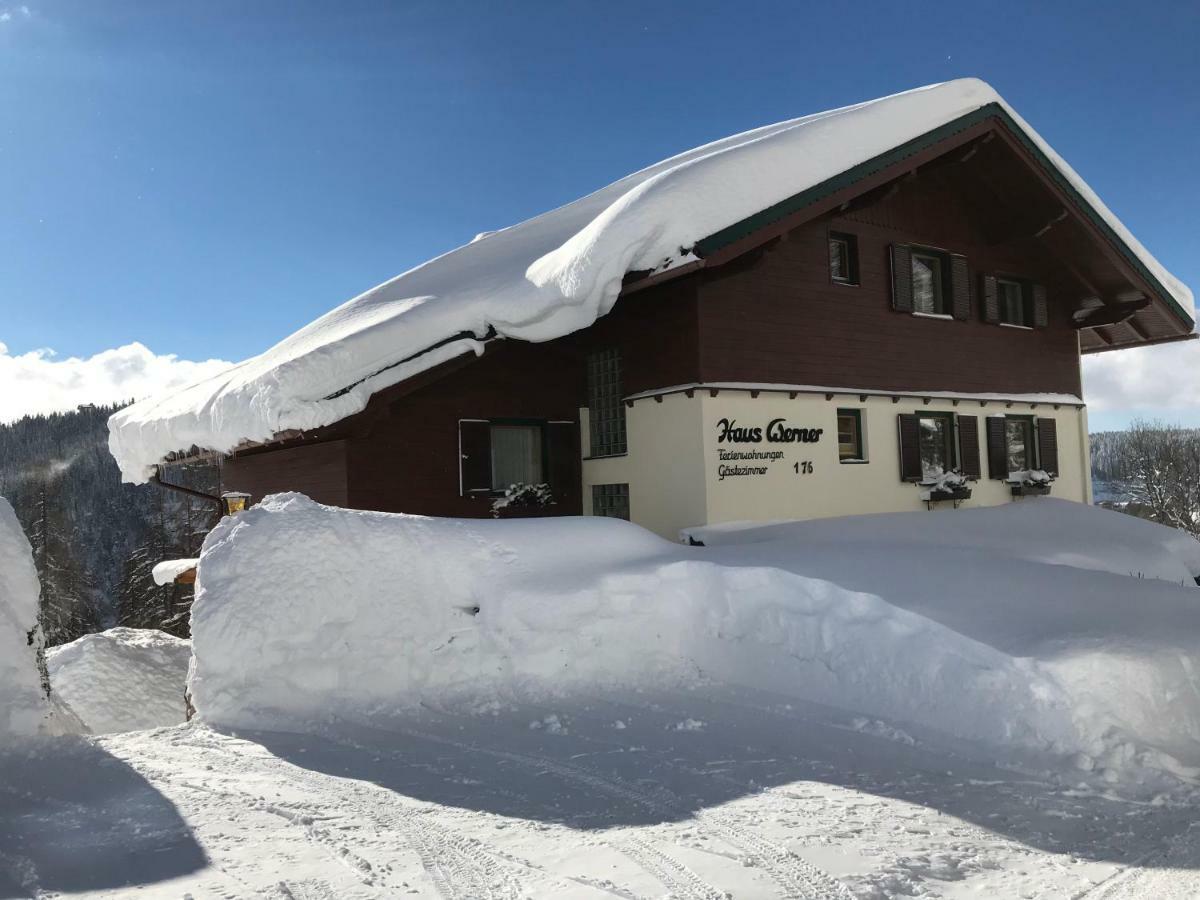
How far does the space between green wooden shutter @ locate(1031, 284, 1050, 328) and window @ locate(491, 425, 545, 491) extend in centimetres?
975

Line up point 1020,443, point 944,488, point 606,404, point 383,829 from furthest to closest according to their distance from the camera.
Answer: point 1020,443 → point 944,488 → point 606,404 → point 383,829

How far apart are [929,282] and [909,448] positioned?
3.14 meters

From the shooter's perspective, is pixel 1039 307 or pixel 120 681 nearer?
pixel 120 681

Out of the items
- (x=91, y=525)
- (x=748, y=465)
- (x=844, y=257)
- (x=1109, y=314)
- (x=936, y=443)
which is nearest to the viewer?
(x=748, y=465)

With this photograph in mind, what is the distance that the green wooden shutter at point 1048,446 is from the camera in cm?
1686

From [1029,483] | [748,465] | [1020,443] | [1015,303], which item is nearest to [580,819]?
[748,465]

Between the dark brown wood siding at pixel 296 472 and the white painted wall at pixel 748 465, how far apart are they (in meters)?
3.93

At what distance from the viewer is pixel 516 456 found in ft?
46.7

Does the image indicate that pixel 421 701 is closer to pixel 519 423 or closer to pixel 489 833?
pixel 489 833

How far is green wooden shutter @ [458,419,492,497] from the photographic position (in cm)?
1341

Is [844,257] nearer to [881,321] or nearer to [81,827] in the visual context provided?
[881,321]

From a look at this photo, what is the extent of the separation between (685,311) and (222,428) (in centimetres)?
676

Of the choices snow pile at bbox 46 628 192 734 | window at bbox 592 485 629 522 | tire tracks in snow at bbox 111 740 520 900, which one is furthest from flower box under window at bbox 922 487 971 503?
snow pile at bbox 46 628 192 734

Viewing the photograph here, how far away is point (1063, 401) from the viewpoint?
56.7 ft
